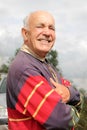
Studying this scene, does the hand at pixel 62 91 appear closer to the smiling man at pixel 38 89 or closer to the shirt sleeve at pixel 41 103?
the smiling man at pixel 38 89

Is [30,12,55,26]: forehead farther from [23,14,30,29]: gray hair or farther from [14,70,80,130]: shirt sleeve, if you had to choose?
[14,70,80,130]: shirt sleeve

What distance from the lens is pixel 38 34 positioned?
3387 mm

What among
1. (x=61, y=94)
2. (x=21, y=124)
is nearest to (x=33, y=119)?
(x=21, y=124)

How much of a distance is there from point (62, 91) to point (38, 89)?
29 cm

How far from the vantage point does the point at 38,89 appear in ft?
10.3

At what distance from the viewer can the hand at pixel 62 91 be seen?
3.33 meters

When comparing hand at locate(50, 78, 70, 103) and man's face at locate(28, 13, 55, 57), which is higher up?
man's face at locate(28, 13, 55, 57)

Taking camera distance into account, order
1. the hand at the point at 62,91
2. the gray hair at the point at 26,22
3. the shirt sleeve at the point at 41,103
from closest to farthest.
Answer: the shirt sleeve at the point at 41,103, the hand at the point at 62,91, the gray hair at the point at 26,22

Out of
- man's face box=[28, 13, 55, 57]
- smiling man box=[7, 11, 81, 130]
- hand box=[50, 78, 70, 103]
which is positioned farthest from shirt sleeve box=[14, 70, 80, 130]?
man's face box=[28, 13, 55, 57]

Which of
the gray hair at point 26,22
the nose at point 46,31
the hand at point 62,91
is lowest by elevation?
the hand at point 62,91

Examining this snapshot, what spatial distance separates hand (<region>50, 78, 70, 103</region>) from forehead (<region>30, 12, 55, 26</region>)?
0.43 metres

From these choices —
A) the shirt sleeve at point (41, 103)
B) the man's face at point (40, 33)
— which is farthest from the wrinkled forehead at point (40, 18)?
the shirt sleeve at point (41, 103)

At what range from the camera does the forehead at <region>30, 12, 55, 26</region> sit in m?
3.41

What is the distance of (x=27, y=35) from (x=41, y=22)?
143mm
